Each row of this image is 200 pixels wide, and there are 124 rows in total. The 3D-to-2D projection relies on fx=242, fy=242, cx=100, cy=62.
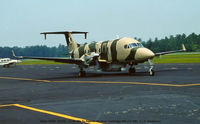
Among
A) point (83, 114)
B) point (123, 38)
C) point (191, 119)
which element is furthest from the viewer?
point (123, 38)

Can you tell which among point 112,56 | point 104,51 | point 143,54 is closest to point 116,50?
point 112,56

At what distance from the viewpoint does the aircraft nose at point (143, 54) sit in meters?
22.1

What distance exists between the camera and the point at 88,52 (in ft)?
91.1

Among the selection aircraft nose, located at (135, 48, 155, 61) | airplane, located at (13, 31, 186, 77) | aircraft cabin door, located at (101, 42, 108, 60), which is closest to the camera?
aircraft nose, located at (135, 48, 155, 61)

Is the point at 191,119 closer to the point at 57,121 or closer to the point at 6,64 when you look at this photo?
the point at 57,121

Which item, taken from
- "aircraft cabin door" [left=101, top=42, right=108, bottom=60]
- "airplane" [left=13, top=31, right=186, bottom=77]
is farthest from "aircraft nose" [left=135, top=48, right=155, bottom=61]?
"aircraft cabin door" [left=101, top=42, right=108, bottom=60]

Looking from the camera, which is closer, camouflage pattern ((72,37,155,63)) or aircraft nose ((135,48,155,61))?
aircraft nose ((135,48,155,61))

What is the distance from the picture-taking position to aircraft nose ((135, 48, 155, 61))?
72.5 feet

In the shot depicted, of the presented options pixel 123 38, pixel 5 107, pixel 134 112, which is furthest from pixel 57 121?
pixel 123 38

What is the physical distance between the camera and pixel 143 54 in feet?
73.2

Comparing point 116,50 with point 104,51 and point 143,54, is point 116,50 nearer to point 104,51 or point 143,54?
point 104,51

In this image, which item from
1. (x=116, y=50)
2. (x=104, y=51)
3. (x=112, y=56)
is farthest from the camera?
(x=104, y=51)

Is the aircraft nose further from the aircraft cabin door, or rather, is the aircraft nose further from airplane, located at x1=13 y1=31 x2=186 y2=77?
the aircraft cabin door

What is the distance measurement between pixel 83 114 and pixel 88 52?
20.1 m
